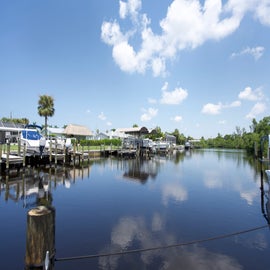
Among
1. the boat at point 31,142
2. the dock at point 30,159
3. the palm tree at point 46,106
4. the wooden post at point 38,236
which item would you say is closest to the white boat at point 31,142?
the boat at point 31,142

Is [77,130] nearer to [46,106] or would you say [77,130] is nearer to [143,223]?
[46,106]

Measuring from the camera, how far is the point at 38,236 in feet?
13.8

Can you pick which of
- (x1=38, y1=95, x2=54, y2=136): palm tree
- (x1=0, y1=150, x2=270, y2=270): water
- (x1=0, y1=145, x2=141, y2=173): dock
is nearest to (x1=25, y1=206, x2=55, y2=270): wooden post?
(x1=0, y1=150, x2=270, y2=270): water

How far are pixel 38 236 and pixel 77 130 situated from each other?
Answer: 59.2 metres

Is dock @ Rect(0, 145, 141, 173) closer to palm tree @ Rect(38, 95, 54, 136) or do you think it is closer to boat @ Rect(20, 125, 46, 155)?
boat @ Rect(20, 125, 46, 155)

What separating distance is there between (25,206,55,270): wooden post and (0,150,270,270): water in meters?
A: 1.65

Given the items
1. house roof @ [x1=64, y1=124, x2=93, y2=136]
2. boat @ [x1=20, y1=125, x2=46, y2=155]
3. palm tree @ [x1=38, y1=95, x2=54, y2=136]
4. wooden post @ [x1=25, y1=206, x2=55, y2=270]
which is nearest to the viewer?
wooden post @ [x1=25, y1=206, x2=55, y2=270]

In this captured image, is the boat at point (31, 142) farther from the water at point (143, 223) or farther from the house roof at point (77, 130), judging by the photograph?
the house roof at point (77, 130)

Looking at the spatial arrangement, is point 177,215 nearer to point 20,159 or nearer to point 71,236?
point 71,236

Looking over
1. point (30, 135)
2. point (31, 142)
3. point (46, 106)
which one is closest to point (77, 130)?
point (46, 106)

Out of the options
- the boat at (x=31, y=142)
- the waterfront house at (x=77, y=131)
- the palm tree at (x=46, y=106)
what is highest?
the palm tree at (x=46, y=106)

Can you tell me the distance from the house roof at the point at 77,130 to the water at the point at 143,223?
4438 cm

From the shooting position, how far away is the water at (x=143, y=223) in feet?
19.8

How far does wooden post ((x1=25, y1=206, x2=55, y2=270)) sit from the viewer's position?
420 centimetres
